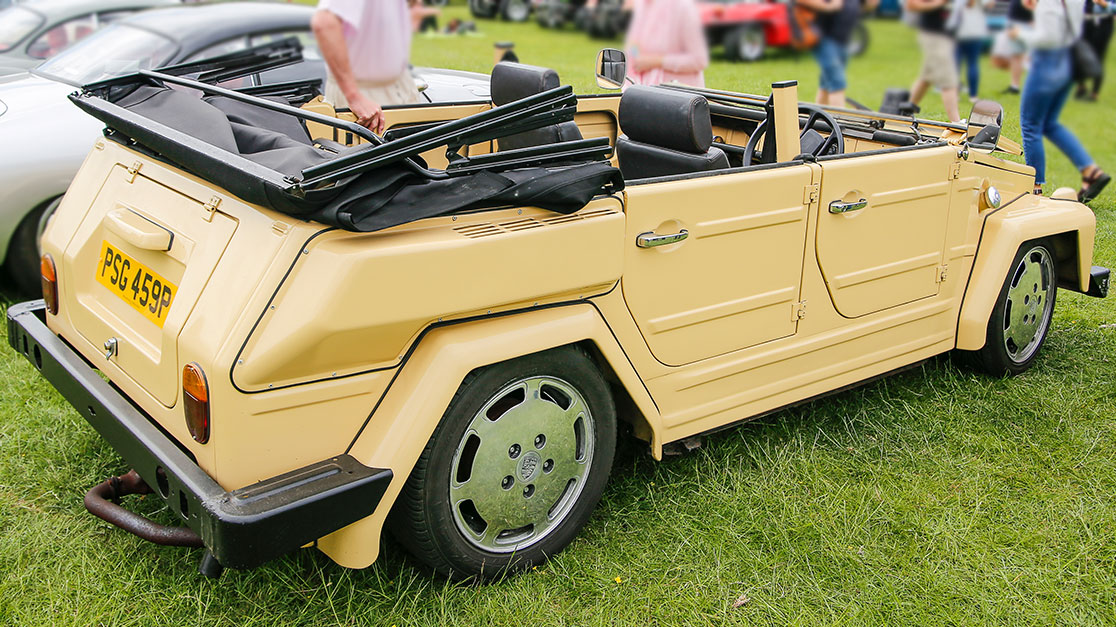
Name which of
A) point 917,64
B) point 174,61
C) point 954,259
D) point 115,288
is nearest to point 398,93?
point 174,61

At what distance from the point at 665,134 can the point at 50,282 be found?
7.28ft

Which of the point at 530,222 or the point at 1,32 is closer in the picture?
the point at 530,222

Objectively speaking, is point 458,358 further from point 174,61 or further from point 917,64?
point 174,61

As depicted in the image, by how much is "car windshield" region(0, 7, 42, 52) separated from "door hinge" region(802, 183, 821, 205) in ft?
22.5

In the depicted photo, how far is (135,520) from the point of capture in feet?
9.09

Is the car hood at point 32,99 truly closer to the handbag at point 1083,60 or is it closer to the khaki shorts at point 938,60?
the khaki shorts at point 938,60

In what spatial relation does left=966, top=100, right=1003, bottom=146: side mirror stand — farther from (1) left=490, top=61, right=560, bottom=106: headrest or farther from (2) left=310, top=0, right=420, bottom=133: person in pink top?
(2) left=310, top=0, right=420, bottom=133: person in pink top

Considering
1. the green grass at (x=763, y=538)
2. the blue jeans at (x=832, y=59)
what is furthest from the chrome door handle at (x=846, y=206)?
the blue jeans at (x=832, y=59)

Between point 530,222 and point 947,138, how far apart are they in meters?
2.30

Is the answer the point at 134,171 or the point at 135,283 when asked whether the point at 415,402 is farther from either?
the point at 134,171

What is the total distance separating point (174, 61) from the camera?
5.85 meters

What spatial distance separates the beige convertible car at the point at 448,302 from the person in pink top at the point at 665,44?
16.3 inches

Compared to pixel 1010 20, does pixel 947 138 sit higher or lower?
lower

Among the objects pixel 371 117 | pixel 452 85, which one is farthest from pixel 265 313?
pixel 452 85
